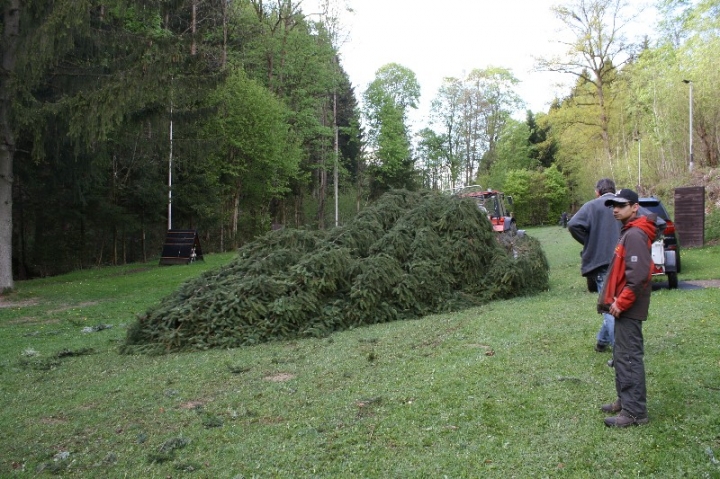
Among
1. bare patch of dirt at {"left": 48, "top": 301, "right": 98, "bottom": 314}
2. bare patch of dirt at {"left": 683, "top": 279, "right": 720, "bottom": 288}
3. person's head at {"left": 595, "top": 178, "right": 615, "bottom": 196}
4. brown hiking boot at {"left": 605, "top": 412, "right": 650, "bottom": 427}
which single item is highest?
person's head at {"left": 595, "top": 178, "right": 615, "bottom": 196}

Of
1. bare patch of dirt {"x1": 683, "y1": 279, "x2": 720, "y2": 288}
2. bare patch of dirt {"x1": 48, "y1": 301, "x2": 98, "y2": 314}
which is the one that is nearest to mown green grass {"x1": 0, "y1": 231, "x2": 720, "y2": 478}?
bare patch of dirt {"x1": 683, "y1": 279, "x2": 720, "y2": 288}

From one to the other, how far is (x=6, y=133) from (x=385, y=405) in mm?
15580

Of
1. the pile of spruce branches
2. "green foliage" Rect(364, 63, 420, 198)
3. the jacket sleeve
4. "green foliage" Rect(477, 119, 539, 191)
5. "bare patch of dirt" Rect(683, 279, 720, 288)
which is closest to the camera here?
the jacket sleeve

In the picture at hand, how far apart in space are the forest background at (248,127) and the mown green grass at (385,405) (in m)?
5.13

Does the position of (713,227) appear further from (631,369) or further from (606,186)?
(631,369)

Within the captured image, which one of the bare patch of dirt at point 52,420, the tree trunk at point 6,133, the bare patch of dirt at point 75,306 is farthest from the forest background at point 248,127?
the bare patch of dirt at point 52,420

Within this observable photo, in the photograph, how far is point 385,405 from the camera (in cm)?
486

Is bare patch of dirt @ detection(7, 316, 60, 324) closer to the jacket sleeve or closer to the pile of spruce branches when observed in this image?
the pile of spruce branches

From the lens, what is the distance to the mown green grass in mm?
3760

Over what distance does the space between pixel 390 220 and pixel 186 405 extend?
6.95m

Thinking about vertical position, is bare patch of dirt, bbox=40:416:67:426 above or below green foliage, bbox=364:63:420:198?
below

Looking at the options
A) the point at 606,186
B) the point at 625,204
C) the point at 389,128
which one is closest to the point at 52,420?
the point at 625,204

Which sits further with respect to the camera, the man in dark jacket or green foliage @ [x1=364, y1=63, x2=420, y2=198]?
green foliage @ [x1=364, y1=63, x2=420, y2=198]

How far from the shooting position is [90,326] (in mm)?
10875
